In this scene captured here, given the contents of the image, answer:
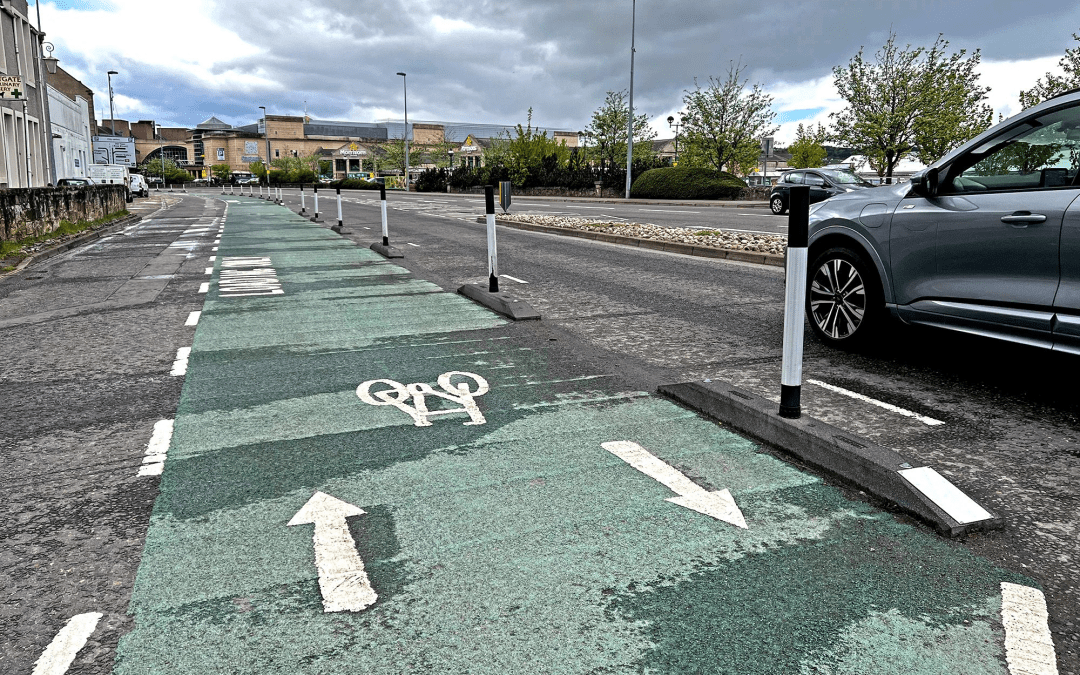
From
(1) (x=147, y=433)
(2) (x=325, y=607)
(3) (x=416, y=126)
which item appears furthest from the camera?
(3) (x=416, y=126)

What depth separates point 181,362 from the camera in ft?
20.9

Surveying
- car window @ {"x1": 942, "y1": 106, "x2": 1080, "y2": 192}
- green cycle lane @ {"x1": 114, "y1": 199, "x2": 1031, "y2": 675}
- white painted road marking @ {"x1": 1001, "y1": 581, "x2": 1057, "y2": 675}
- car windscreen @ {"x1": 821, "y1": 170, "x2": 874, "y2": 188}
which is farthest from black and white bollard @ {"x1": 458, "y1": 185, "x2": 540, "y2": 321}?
car windscreen @ {"x1": 821, "y1": 170, "x2": 874, "y2": 188}

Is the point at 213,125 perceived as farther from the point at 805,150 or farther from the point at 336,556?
the point at 336,556

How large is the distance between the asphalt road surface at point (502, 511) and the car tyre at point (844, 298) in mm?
216

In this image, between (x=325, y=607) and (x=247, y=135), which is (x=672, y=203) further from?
(x=247, y=135)

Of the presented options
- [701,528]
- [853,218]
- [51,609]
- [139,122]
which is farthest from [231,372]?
Answer: [139,122]

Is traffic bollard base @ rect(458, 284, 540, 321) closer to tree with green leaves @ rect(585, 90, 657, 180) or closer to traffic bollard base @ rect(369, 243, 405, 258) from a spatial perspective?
traffic bollard base @ rect(369, 243, 405, 258)

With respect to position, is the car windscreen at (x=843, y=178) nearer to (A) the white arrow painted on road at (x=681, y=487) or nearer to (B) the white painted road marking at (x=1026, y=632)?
(A) the white arrow painted on road at (x=681, y=487)

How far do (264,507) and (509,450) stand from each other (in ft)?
4.05

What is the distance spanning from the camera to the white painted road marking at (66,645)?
2337 mm

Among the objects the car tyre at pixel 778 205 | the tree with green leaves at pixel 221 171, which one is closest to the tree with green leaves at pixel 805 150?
the car tyre at pixel 778 205

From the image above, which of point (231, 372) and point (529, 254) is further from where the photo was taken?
point (529, 254)

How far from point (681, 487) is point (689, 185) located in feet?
141

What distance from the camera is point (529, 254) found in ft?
50.0
